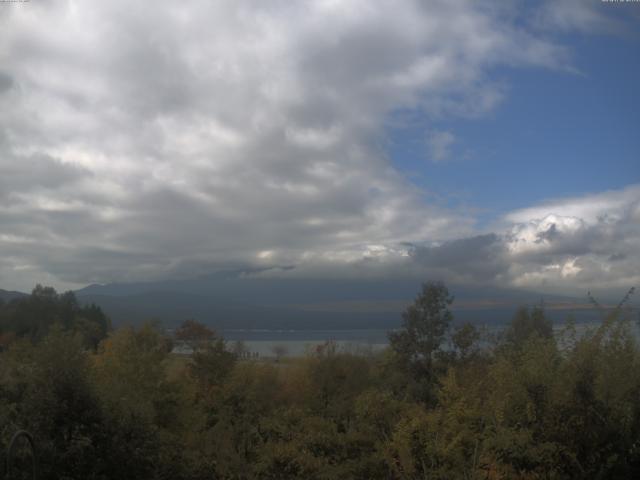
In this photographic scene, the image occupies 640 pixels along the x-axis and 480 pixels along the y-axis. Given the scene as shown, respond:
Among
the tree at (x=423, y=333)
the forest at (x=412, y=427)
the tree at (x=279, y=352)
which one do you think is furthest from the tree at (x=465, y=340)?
the forest at (x=412, y=427)

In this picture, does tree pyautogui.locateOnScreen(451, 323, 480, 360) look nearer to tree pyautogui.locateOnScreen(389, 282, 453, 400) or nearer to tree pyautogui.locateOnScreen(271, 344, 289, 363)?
tree pyautogui.locateOnScreen(389, 282, 453, 400)

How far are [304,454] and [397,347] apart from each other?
90.3ft

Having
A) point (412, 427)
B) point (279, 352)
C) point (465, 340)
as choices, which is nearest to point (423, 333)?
point (465, 340)

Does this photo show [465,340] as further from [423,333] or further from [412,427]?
[412,427]

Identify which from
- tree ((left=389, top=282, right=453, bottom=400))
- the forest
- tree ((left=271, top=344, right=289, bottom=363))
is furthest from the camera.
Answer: tree ((left=271, top=344, right=289, bottom=363))

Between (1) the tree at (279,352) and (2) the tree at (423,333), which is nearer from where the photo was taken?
(2) the tree at (423,333)

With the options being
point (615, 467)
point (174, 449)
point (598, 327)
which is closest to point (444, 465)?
point (615, 467)

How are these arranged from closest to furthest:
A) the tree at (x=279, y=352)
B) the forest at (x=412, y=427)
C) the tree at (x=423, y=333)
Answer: the forest at (x=412, y=427), the tree at (x=423, y=333), the tree at (x=279, y=352)

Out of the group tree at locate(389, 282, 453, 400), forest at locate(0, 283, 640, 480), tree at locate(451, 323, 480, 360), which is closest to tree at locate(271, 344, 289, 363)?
tree at locate(389, 282, 453, 400)

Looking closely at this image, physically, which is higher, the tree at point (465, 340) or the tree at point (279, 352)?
the tree at point (465, 340)

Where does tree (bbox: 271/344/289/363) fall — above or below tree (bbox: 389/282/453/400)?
below

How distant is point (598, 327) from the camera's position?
41.6 ft

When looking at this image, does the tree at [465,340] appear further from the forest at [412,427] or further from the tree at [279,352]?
the forest at [412,427]

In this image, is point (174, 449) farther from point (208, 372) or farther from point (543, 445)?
point (208, 372)
